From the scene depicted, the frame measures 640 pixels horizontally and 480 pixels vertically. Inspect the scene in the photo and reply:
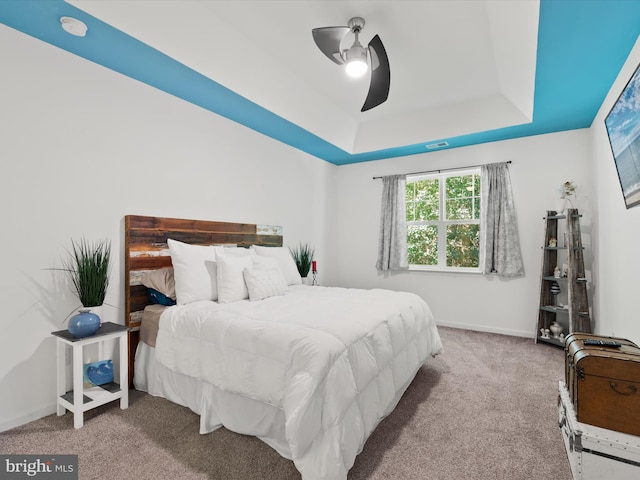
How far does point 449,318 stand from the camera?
14.9ft

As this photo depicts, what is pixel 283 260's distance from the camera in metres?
3.62

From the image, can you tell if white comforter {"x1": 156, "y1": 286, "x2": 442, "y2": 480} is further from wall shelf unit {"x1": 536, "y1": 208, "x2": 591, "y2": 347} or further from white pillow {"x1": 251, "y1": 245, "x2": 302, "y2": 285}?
wall shelf unit {"x1": 536, "y1": 208, "x2": 591, "y2": 347}

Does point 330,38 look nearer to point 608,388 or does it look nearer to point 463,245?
point 608,388

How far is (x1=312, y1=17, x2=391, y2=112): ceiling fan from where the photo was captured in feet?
6.82

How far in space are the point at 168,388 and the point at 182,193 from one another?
68.5 inches

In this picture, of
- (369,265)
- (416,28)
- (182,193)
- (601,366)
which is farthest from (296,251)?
(601,366)

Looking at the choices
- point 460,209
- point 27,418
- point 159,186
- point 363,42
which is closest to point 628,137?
point 363,42

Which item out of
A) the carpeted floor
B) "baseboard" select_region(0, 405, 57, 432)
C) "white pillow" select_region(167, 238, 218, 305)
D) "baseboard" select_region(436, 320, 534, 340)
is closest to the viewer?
the carpeted floor

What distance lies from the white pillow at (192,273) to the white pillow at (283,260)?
76 cm

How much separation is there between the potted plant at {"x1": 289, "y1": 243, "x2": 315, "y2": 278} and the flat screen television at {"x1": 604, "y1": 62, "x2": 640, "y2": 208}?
3.23 metres

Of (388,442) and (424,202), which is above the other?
(424,202)

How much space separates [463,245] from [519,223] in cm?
75

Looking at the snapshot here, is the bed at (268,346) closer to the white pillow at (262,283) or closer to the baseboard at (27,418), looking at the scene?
Answer: the white pillow at (262,283)

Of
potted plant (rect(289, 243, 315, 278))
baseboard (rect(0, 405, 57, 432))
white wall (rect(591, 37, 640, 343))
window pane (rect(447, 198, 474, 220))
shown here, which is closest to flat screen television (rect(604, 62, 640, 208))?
white wall (rect(591, 37, 640, 343))
